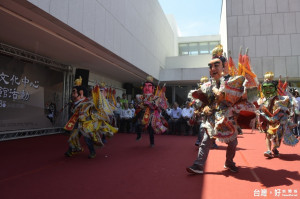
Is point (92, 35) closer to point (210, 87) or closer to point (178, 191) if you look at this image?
point (210, 87)

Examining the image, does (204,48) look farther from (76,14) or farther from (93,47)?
(76,14)

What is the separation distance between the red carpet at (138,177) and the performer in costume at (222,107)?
1.07 ft

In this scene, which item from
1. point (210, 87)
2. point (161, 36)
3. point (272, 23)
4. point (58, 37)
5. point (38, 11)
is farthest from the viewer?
A: point (161, 36)

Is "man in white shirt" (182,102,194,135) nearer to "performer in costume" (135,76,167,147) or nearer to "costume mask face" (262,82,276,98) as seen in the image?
"performer in costume" (135,76,167,147)

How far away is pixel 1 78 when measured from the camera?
5672mm

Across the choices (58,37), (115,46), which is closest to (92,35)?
(58,37)

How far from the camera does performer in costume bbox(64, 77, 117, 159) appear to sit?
12.4 ft

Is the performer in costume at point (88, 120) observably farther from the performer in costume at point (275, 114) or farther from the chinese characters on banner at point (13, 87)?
the chinese characters on banner at point (13, 87)

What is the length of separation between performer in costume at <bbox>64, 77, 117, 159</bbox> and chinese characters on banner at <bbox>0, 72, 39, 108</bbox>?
3089 millimetres

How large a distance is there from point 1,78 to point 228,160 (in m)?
5.98

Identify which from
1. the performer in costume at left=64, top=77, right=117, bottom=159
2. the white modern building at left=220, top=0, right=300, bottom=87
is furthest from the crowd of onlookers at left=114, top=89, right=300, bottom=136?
the white modern building at left=220, top=0, right=300, bottom=87

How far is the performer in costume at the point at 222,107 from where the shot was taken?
262 centimetres

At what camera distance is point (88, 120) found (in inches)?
151

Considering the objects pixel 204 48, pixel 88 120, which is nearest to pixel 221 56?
pixel 88 120
